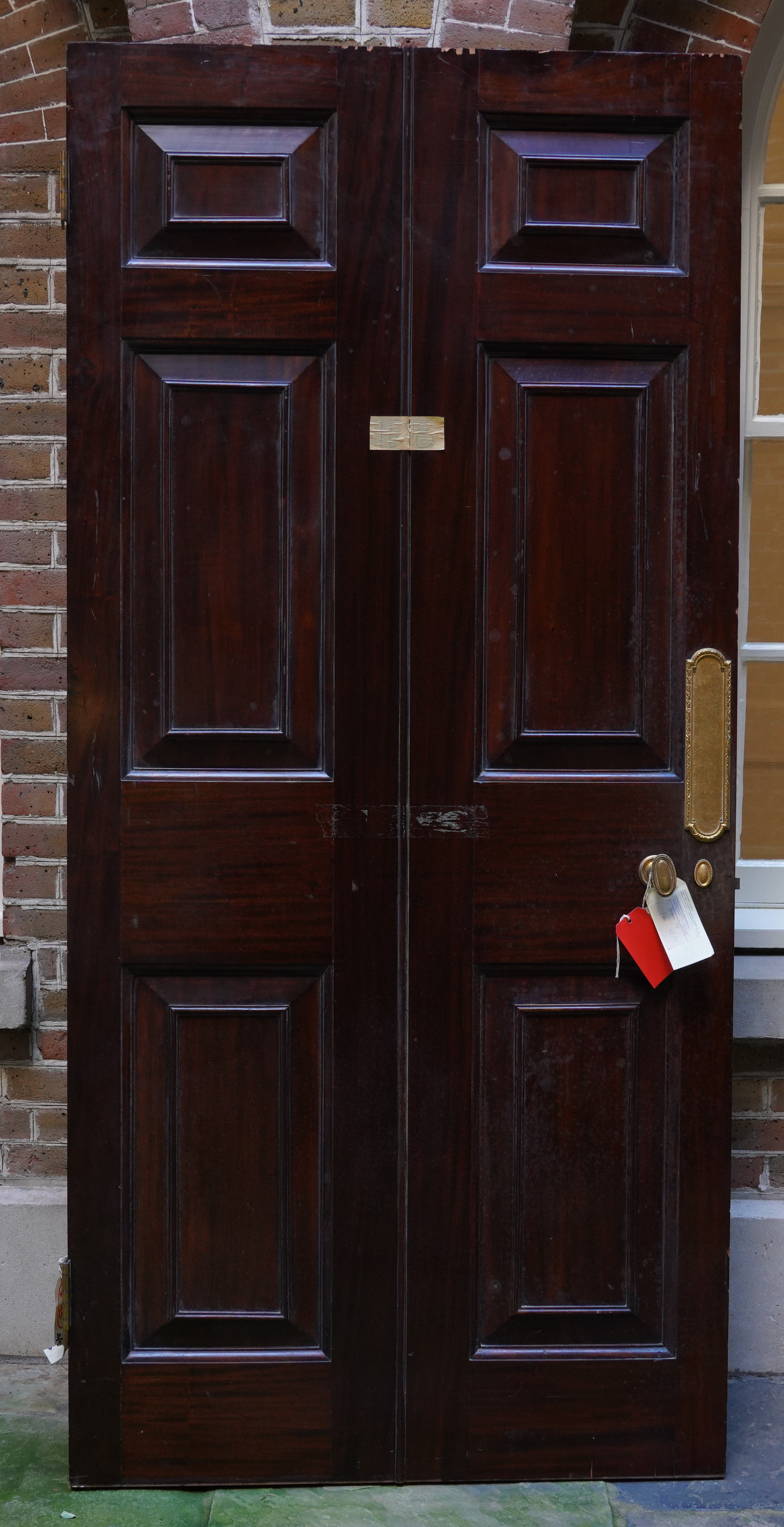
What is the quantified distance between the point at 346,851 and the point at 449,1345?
3.12 feet

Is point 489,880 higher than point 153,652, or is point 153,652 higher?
point 153,652

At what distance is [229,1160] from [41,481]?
1.48 m

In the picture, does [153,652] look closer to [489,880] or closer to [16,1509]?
[489,880]

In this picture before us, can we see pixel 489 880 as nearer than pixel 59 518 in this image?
Yes

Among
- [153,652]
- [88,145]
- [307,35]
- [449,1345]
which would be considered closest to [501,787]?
[153,652]

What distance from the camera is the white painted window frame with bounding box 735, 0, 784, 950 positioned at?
2729mm

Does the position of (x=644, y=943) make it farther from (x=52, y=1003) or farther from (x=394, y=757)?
(x=52, y=1003)

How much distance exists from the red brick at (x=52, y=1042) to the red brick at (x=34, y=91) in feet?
6.55

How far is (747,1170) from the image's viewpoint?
280 centimetres

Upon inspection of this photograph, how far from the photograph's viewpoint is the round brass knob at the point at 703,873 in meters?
2.31

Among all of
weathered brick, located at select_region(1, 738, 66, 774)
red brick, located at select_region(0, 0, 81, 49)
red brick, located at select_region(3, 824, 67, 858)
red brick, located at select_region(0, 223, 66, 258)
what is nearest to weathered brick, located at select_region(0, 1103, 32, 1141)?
red brick, located at select_region(3, 824, 67, 858)

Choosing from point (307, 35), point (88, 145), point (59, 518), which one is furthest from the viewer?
point (59, 518)

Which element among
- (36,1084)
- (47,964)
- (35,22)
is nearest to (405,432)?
(35,22)

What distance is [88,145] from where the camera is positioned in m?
2.19
